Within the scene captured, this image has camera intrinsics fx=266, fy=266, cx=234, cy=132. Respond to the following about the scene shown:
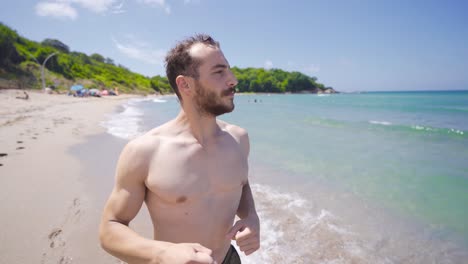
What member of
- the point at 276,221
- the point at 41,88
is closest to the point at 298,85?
the point at 41,88

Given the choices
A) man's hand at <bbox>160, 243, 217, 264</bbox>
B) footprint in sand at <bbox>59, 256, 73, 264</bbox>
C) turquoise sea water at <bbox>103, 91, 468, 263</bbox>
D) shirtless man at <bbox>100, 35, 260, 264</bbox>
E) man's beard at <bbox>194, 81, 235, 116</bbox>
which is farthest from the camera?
turquoise sea water at <bbox>103, 91, 468, 263</bbox>

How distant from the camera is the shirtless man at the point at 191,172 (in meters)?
1.30

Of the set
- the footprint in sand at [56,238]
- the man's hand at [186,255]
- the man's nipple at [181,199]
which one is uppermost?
the man's nipple at [181,199]

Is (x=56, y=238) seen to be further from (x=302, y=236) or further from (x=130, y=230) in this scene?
(x=302, y=236)

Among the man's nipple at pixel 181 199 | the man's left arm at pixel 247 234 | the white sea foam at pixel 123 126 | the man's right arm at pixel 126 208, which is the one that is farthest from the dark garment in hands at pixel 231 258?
the white sea foam at pixel 123 126

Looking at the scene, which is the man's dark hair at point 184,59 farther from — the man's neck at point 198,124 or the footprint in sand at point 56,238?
the footprint in sand at point 56,238

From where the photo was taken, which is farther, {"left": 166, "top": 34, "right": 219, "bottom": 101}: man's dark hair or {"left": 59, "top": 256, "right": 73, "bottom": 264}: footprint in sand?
{"left": 59, "top": 256, "right": 73, "bottom": 264}: footprint in sand

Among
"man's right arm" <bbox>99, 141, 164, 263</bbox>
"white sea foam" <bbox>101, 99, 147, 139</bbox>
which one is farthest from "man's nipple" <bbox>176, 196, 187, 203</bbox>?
"white sea foam" <bbox>101, 99, 147, 139</bbox>

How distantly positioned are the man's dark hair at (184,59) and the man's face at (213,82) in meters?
0.04

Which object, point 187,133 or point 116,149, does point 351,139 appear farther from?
point 187,133

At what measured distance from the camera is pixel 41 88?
1364 inches

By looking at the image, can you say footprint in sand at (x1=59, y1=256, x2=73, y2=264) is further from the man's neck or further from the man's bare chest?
the man's neck

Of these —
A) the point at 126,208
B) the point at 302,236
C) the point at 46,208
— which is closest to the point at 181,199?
the point at 126,208

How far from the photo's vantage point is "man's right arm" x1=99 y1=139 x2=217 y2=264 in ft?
3.22
